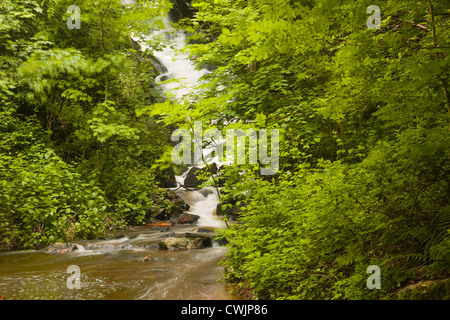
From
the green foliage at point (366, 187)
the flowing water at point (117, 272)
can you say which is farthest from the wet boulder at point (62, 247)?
the green foliage at point (366, 187)

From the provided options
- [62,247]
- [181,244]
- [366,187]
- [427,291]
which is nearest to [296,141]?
[366,187]

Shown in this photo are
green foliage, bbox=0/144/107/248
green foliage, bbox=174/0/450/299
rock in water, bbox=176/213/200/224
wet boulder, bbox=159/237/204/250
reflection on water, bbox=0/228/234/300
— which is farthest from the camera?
rock in water, bbox=176/213/200/224

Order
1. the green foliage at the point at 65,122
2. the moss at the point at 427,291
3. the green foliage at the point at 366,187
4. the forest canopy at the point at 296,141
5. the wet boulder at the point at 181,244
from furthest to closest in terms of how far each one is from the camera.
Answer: the wet boulder at the point at 181,244, the green foliage at the point at 65,122, the forest canopy at the point at 296,141, the green foliage at the point at 366,187, the moss at the point at 427,291

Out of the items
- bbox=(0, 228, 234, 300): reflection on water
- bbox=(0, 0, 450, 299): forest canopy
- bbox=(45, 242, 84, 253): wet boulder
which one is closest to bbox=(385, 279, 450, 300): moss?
bbox=(0, 0, 450, 299): forest canopy

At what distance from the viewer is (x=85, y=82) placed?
9.09m

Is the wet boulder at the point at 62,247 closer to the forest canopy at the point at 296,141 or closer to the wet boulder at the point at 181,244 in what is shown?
the forest canopy at the point at 296,141

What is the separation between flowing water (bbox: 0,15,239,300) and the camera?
487 cm

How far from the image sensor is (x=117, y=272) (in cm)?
604

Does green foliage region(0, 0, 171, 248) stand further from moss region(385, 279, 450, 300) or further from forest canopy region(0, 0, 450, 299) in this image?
moss region(385, 279, 450, 300)

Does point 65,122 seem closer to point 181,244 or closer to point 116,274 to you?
point 181,244

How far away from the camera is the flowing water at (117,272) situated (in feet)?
16.0

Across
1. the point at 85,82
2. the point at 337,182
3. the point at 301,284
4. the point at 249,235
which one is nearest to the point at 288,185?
the point at 249,235

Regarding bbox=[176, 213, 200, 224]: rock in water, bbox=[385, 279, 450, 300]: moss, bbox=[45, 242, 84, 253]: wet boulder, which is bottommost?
bbox=[176, 213, 200, 224]: rock in water
